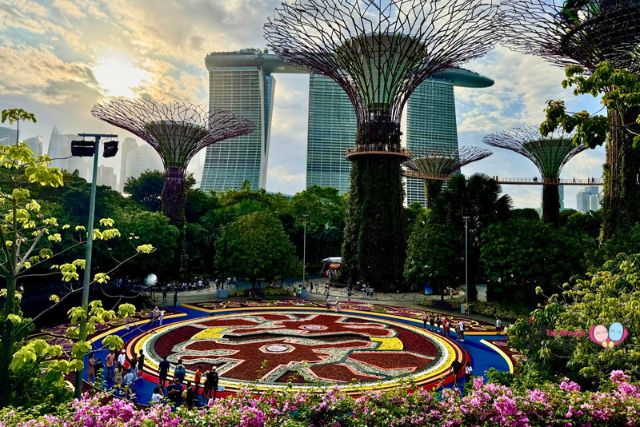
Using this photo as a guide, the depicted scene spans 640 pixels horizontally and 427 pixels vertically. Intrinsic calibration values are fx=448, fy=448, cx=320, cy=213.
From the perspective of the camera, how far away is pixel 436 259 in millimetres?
38719

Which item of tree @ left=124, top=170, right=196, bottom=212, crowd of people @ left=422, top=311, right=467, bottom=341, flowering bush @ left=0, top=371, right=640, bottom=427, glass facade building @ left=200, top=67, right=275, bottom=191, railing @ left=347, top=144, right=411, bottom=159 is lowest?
crowd of people @ left=422, top=311, right=467, bottom=341

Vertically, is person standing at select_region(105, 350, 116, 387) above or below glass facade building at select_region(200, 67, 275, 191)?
below

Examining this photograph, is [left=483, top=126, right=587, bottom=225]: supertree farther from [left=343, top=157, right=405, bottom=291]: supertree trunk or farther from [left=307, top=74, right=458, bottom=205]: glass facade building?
[left=307, top=74, right=458, bottom=205]: glass facade building

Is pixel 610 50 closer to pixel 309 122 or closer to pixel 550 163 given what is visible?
pixel 550 163

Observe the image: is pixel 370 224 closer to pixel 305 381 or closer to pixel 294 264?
pixel 294 264

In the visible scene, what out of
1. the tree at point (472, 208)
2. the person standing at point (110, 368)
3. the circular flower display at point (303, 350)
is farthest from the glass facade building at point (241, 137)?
the person standing at point (110, 368)

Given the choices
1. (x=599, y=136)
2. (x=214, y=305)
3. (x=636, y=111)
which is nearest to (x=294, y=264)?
(x=214, y=305)

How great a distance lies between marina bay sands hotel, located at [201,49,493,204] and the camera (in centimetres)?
14875

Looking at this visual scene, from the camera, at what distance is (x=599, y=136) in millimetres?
10820

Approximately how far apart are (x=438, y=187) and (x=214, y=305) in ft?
153

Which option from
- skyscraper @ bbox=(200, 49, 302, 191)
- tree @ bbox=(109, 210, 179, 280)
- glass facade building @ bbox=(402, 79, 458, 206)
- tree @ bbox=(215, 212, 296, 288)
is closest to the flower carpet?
tree @ bbox=(215, 212, 296, 288)

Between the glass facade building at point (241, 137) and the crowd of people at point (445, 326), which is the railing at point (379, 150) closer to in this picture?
the crowd of people at point (445, 326)

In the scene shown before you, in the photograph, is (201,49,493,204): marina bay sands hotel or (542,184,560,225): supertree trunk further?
(201,49,493,204): marina bay sands hotel

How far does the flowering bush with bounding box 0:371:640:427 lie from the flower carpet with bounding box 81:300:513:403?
669 cm
